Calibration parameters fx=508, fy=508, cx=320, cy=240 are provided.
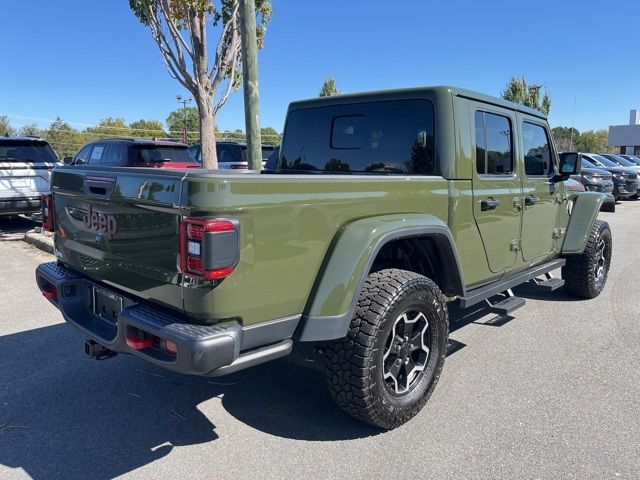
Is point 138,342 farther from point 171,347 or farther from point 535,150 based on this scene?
point 535,150

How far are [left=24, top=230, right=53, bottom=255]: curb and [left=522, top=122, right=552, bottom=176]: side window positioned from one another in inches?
273

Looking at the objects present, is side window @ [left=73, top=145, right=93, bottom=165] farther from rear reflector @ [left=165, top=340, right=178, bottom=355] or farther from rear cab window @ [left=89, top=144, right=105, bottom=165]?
rear reflector @ [left=165, top=340, right=178, bottom=355]

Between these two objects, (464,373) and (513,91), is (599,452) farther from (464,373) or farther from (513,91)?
(513,91)

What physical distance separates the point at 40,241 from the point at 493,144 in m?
7.35

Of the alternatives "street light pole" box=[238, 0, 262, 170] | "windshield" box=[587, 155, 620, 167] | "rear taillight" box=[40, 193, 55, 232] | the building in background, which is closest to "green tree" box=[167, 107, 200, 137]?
the building in background

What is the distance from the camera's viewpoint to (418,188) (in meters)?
3.11

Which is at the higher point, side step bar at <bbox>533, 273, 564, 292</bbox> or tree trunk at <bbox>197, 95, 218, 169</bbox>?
tree trunk at <bbox>197, 95, 218, 169</bbox>

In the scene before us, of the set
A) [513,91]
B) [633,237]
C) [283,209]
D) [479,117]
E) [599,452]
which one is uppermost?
[513,91]

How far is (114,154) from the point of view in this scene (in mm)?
10461

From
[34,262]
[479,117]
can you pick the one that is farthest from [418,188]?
[34,262]

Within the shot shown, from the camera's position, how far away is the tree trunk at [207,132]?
11.1 metres

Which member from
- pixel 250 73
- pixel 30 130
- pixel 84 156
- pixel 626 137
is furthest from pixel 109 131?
pixel 626 137

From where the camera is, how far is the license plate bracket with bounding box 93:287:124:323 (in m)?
2.78

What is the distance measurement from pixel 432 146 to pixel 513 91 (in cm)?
3230
